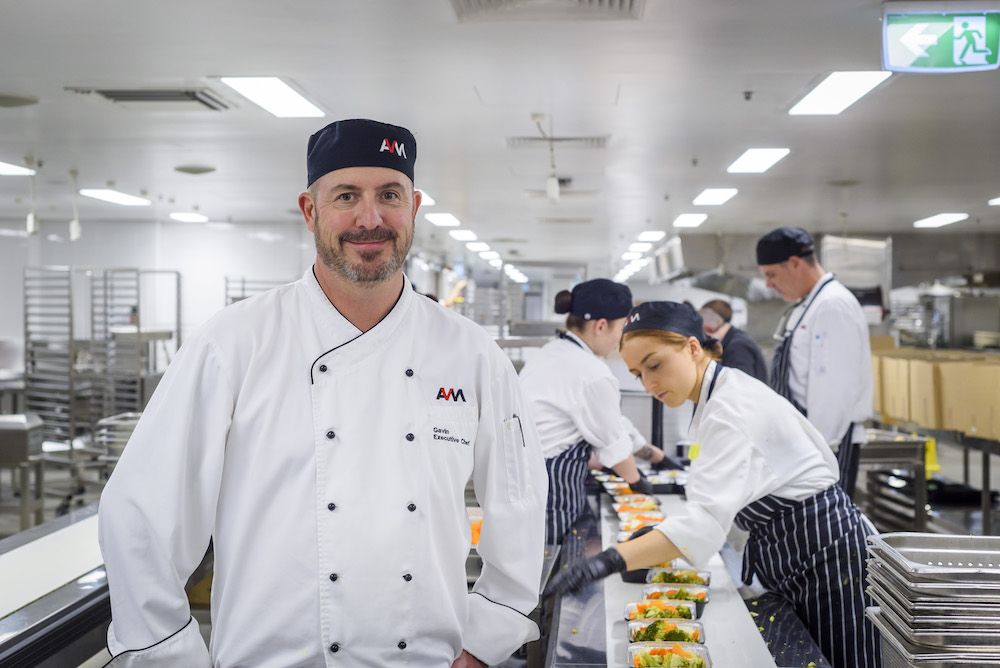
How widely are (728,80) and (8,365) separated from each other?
1020 centimetres

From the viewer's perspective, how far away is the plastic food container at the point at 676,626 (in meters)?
1.77

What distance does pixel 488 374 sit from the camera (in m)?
1.55

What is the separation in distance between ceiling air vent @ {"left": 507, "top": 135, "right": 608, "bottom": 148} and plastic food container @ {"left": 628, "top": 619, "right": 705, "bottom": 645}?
14.0 ft

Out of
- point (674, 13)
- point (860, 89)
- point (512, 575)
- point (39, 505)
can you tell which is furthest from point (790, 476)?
point (39, 505)

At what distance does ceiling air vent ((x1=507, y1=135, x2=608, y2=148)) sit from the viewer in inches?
222

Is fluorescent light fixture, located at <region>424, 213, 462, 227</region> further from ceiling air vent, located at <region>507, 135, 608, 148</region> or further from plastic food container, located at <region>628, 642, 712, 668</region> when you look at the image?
plastic food container, located at <region>628, 642, 712, 668</region>

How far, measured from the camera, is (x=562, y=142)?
5.69 m

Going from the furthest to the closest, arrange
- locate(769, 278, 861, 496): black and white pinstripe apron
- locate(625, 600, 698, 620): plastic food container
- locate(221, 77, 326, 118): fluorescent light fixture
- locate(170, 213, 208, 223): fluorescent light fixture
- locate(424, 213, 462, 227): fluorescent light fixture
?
1. locate(170, 213, 208, 223): fluorescent light fixture
2. locate(424, 213, 462, 227): fluorescent light fixture
3. locate(221, 77, 326, 118): fluorescent light fixture
4. locate(769, 278, 861, 496): black and white pinstripe apron
5. locate(625, 600, 698, 620): plastic food container

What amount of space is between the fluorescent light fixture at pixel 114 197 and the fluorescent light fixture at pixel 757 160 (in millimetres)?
6273

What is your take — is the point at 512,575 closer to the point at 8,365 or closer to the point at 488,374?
the point at 488,374

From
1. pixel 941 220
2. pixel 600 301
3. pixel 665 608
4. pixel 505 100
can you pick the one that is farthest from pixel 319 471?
pixel 941 220

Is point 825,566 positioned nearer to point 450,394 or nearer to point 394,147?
point 450,394

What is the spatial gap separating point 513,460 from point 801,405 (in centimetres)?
246

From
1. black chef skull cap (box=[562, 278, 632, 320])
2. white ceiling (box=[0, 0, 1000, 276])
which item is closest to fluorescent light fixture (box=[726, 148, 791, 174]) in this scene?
white ceiling (box=[0, 0, 1000, 276])
